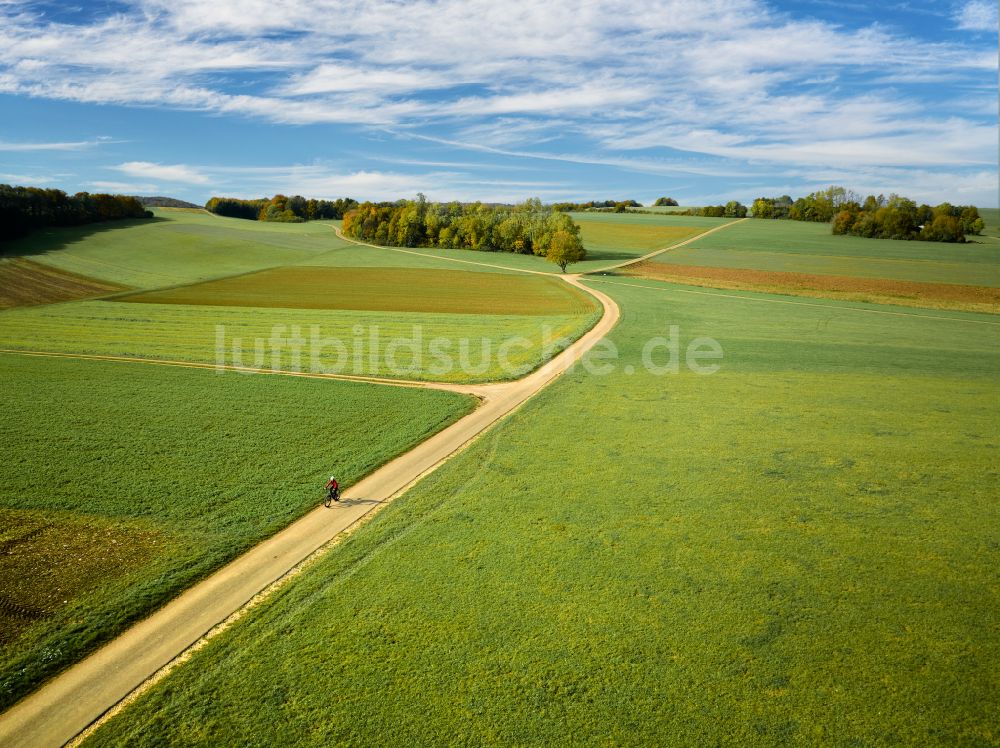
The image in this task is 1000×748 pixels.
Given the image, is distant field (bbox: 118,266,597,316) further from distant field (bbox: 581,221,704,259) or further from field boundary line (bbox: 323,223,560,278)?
distant field (bbox: 581,221,704,259)

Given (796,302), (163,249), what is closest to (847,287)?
(796,302)

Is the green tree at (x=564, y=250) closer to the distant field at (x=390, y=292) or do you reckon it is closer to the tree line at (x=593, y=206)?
the distant field at (x=390, y=292)

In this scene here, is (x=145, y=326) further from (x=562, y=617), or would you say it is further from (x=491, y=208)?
(x=491, y=208)

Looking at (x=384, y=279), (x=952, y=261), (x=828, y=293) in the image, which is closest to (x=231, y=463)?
(x=384, y=279)

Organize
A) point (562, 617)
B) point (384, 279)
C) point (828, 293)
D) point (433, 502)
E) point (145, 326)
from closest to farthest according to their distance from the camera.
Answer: point (562, 617)
point (433, 502)
point (145, 326)
point (828, 293)
point (384, 279)

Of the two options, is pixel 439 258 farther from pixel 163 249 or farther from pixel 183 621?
pixel 183 621

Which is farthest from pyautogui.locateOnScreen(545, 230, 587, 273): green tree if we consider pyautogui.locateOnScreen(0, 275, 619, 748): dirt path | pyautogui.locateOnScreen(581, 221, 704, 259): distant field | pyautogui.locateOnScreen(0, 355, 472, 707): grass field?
pyautogui.locateOnScreen(0, 275, 619, 748): dirt path
